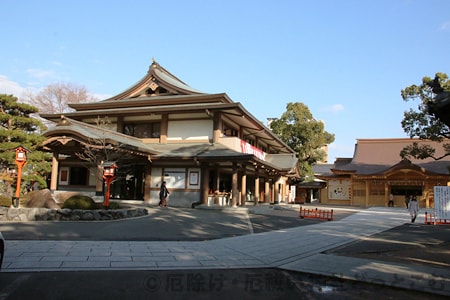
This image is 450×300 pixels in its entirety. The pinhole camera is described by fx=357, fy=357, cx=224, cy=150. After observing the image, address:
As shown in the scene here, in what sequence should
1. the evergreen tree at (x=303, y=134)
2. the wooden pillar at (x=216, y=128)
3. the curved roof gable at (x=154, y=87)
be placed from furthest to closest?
1. the evergreen tree at (x=303, y=134)
2. the curved roof gable at (x=154, y=87)
3. the wooden pillar at (x=216, y=128)

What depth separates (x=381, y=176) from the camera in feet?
115

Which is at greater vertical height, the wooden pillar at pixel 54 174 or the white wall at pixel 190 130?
the white wall at pixel 190 130

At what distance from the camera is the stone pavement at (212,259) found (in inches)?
261

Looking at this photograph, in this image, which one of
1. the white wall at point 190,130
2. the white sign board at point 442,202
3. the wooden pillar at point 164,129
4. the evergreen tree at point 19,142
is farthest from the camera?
the wooden pillar at point 164,129

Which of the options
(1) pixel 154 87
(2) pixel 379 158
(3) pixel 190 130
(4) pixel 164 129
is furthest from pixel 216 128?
(2) pixel 379 158

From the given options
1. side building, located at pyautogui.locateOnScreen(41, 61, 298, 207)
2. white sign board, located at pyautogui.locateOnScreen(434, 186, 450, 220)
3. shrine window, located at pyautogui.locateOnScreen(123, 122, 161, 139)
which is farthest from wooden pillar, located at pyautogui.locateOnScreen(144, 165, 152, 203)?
white sign board, located at pyautogui.locateOnScreen(434, 186, 450, 220)

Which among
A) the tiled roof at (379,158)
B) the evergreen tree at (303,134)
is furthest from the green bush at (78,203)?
the evergreen tree at (303,134)

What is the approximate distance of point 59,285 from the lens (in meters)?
5.50

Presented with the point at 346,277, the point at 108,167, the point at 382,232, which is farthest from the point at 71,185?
the point at 346,277

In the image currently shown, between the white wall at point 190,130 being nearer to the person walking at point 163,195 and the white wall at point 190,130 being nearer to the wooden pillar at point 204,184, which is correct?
the wooden pillar at point 204,184

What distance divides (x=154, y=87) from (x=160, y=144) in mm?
4577

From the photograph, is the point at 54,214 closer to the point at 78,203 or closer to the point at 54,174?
the point at 78,203

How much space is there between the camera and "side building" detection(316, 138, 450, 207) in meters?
33.9

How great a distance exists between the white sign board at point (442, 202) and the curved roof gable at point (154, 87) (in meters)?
16.0
